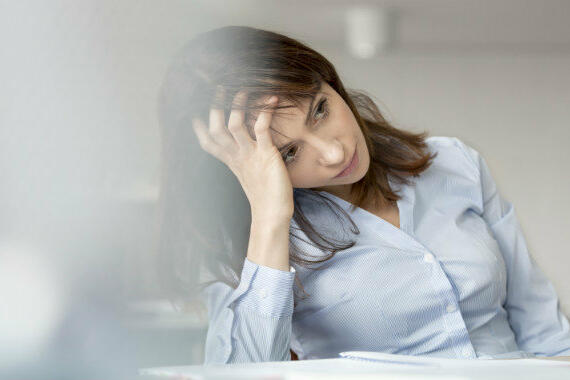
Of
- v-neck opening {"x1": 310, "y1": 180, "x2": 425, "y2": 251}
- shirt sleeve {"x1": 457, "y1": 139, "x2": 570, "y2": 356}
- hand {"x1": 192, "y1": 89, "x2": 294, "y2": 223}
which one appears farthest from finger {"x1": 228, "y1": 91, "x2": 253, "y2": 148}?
shirt sleeve {"x1": 457, "y1": 139, "x2": 570, "y2": 356}

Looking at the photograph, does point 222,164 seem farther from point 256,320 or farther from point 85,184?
point 85,184

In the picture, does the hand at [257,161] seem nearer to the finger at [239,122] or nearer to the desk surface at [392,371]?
the finger at [239,122]

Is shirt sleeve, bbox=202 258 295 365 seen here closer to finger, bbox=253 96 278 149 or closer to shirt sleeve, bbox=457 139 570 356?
finger, bbox=253 96 278 149

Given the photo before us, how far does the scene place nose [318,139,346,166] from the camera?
1.23 ft

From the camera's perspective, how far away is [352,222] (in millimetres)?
454

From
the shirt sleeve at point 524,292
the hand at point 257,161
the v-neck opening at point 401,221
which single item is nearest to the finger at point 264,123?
the hand at point 257,161

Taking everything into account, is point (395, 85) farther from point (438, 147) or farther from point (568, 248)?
point (568, 248)

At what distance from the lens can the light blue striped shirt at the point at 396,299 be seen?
387mm

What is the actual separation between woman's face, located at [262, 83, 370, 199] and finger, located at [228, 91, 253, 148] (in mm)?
21

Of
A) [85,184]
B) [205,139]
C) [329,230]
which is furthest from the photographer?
[329,230]

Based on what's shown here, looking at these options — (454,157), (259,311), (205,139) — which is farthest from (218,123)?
(454,157)

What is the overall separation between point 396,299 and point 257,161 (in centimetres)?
14

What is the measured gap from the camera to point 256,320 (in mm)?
386

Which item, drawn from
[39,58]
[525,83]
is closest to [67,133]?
[39,58]
